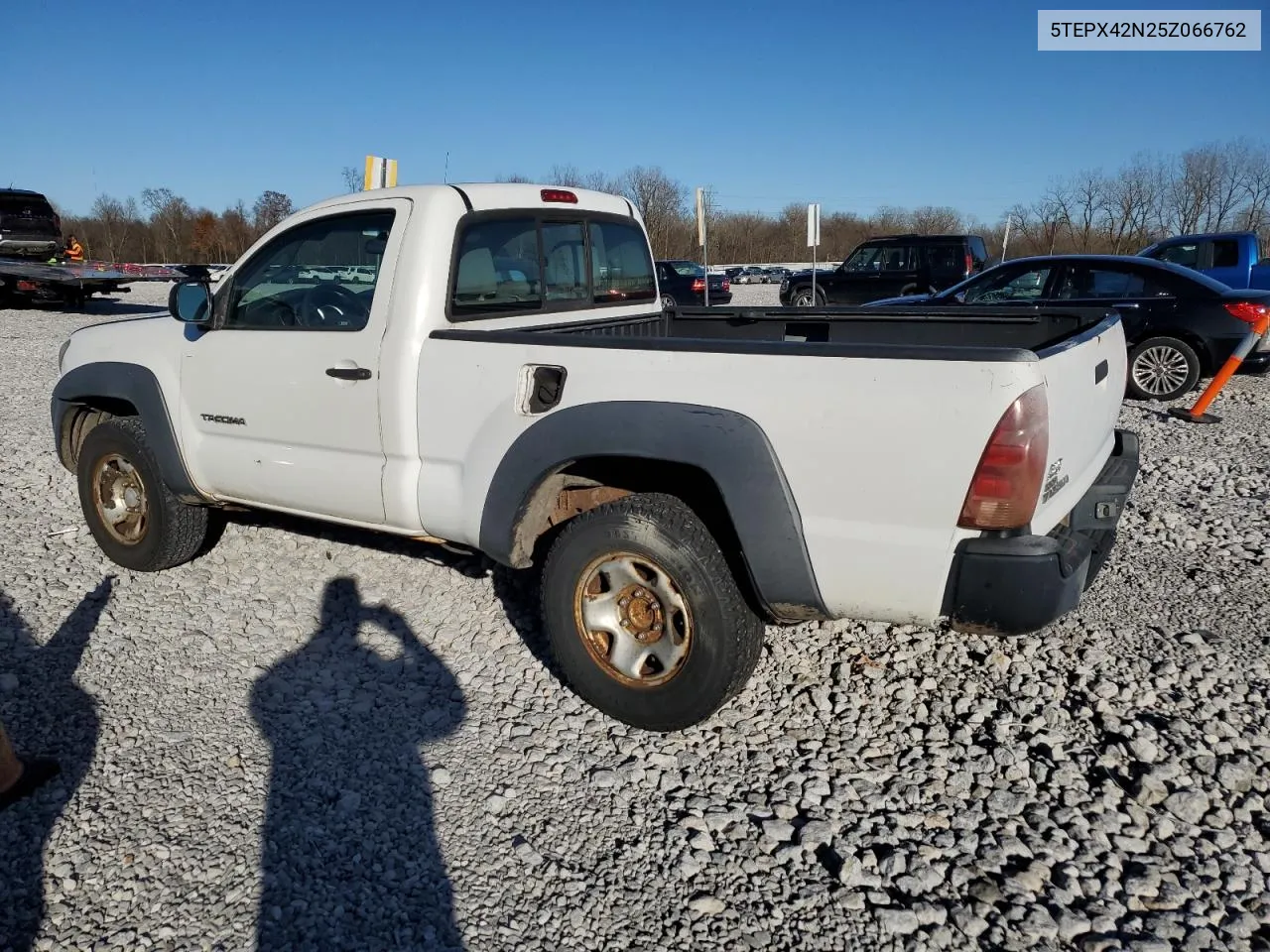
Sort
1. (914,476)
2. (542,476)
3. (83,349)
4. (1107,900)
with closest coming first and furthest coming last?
(1107,900) < (914,476) < (542,476) < (83,349)

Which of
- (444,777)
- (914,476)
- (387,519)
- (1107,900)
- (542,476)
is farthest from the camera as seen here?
(387,519)

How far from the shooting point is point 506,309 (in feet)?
12.9

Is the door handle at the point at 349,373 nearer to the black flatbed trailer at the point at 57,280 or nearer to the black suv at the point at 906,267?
the black suv at the point at 906,267

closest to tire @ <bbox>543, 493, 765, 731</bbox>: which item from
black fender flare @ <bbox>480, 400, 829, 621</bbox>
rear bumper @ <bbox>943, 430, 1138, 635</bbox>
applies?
black fender flare @ <bbox>480, 400, 829, 621</bbox>

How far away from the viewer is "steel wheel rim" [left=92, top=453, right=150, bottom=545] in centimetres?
456

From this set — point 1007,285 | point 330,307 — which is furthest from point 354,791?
point 1007,285

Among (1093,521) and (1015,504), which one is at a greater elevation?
(1015,504)

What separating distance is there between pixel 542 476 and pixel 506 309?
1090 millimetres

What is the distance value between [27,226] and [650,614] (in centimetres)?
2287

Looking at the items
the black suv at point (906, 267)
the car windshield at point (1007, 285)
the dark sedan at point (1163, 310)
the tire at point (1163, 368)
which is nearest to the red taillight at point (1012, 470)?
the dark sedan at point (1163, 310)

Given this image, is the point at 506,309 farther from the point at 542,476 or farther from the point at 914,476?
the point at 914,476

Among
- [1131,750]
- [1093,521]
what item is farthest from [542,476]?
[1131,750]

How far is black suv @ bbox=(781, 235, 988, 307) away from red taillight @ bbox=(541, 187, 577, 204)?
13673 millimetres

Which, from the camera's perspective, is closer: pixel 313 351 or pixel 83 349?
pixel 313 351
